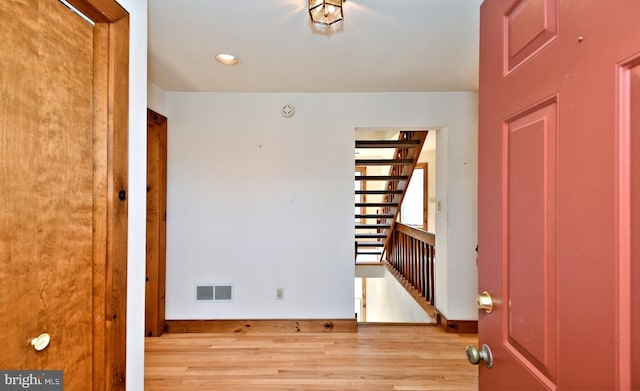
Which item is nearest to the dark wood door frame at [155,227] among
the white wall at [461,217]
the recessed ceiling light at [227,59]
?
the recessed ceiling light at [227,59]

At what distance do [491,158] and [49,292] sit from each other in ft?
4.47

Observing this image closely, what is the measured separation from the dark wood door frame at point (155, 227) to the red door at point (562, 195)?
8.89ft

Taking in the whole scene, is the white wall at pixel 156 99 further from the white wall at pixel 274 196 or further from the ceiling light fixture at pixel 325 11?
the ceiling light fixture at pixel 325 11

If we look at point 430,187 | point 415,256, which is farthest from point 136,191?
point 430,187

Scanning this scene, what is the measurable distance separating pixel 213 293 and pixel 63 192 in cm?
216

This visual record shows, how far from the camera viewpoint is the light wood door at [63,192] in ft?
2.60

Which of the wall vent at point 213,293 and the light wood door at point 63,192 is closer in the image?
the light wood door at point 63,192

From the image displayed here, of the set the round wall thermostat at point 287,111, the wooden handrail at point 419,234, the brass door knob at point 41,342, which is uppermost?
the round wall thermostat at point 287,111

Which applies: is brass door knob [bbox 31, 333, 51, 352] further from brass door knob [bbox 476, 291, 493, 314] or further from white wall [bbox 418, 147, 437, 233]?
white wall [bbox 418, 147, 437, 233]

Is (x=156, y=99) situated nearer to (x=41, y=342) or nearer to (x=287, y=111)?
(x=287, y=111)

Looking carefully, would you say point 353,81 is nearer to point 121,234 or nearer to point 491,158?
point 491,158

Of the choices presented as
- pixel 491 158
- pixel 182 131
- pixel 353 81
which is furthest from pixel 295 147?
pixel 491 158

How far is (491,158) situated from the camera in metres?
0.91

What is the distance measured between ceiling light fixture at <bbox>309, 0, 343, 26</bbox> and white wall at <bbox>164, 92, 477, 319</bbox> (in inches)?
47.4
